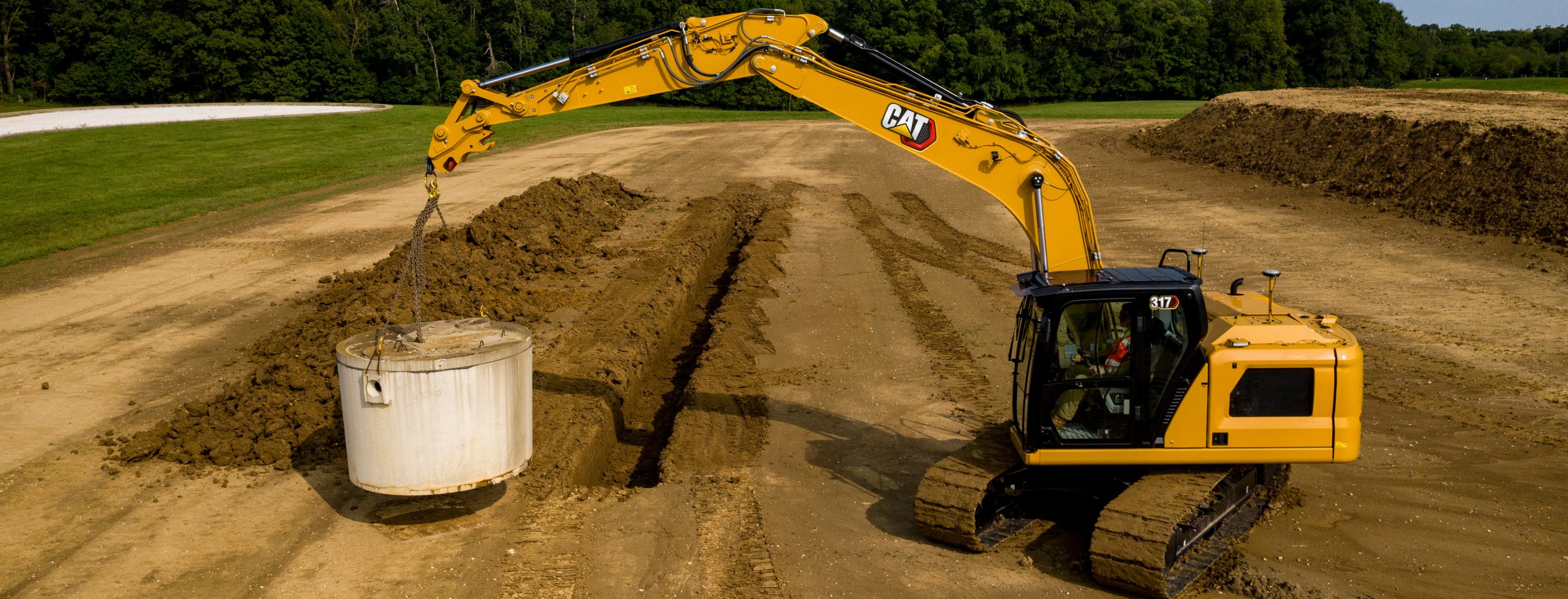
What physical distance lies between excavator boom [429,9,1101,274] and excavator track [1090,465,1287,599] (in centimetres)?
214

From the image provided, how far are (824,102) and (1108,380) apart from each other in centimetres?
373

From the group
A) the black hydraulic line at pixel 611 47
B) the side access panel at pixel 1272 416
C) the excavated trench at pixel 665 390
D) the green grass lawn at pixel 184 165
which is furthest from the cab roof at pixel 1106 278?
A: the green grass lawn at pixel 184 165

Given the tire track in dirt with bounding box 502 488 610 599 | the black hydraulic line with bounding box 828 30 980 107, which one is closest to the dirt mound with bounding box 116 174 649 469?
the tire track in dirt with bounding box 502 488 610 599

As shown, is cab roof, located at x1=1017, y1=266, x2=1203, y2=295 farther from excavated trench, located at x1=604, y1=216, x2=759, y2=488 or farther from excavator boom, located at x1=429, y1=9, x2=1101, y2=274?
excavated trench, located at x1=604, y1=216, x2=759, y2=488

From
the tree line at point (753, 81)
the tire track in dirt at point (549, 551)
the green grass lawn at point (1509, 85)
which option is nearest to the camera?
the tire track in dirt at point (549, 551)

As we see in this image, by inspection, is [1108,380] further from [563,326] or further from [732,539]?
[563,326]

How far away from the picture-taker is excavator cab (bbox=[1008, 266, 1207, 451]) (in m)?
8.65

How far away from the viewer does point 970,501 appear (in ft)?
29.0

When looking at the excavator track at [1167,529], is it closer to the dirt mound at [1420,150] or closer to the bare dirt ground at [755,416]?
the bare dirt ground at [755,416]

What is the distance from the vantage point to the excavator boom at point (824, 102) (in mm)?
9891

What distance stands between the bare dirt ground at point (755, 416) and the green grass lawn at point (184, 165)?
2255 millimetres

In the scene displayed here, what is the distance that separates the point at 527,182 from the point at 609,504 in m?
21.8

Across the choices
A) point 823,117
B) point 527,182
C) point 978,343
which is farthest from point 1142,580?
point 823,117

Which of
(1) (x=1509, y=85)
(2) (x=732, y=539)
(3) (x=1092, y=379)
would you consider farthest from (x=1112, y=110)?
(2) (x=732, y=539)
